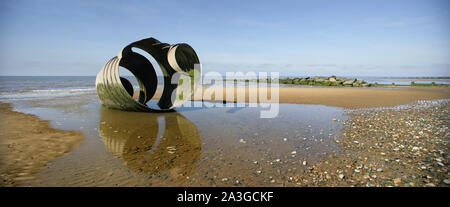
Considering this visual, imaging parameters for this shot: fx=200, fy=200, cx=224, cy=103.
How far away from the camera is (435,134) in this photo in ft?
17.9

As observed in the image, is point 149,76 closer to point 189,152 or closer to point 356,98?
point 189,152

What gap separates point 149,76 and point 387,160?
1169 cm

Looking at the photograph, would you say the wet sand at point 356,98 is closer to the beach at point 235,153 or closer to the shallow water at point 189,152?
the beach at point 235,153

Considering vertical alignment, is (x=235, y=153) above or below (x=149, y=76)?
below

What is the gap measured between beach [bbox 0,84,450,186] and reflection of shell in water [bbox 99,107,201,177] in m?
0.02

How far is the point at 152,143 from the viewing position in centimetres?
511

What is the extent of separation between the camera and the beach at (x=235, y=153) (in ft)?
10.7

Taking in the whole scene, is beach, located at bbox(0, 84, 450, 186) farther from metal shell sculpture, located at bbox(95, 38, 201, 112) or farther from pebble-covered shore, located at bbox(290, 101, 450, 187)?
metal shell sculpture, located at bbox(95, 38, 201, 112)

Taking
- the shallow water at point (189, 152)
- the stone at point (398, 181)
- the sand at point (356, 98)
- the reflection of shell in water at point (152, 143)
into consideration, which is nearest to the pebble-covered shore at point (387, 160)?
the stone at point (398, 181)

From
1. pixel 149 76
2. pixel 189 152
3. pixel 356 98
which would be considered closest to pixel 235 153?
pixel 189 152
